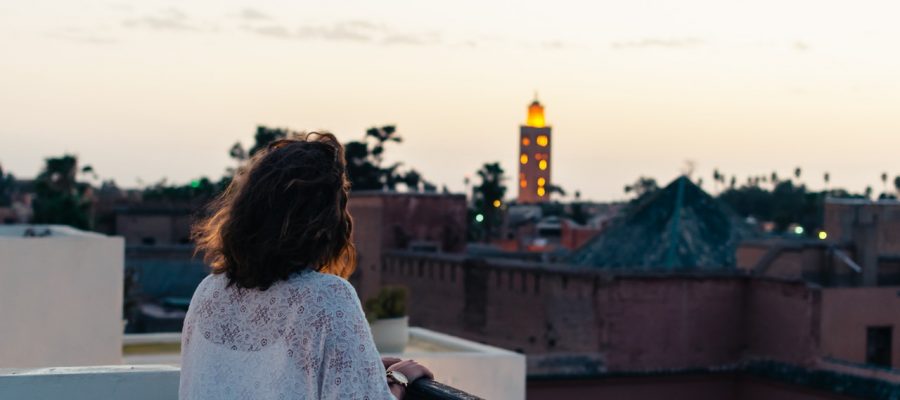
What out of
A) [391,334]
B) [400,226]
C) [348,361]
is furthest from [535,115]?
[348,361]

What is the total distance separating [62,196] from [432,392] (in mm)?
44534

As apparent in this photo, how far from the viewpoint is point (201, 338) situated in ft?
9.95

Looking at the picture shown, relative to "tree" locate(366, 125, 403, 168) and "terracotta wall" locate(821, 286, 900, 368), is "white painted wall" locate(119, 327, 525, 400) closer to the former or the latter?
"terracotta wall" locate(821, 286, 900, 368)

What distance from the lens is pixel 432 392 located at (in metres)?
3.11

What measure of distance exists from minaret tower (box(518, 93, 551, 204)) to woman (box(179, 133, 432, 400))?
84.0 m

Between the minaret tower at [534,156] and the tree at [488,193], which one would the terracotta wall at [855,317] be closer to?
the tree at [488,193]

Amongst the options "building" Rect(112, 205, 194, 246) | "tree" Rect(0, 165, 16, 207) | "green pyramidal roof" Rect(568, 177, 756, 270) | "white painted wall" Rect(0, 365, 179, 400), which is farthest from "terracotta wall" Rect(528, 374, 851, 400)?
"tree" Rect(0, 165, 16, 207)

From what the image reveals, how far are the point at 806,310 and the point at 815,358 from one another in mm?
908

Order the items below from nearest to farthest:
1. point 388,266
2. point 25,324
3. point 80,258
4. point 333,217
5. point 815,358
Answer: point 333,217, point 25,324, point 80,258, point 815,358, point 388,266

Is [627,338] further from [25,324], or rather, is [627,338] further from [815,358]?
[25,324]

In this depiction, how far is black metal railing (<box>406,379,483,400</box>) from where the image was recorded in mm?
3039

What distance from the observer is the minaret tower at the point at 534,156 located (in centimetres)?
8712

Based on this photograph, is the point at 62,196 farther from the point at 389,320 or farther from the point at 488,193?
the point at 389,320

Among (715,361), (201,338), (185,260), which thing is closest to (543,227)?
(185,260)
